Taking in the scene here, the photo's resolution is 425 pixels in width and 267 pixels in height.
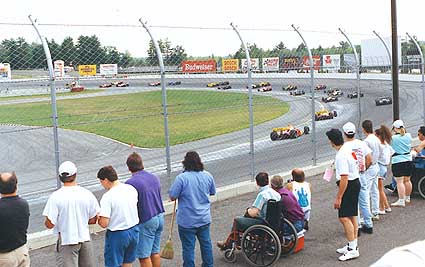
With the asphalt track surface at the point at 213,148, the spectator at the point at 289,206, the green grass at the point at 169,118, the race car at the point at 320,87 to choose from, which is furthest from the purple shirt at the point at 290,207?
the race car at the point at 320,87

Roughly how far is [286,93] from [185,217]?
16697 millimetres

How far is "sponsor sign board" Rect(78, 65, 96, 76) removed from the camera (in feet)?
29.7

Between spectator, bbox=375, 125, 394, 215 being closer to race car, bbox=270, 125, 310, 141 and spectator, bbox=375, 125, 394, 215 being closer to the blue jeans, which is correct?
the blue jeans

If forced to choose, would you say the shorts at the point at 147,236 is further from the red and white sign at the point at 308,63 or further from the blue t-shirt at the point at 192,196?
the red and white sign at the point at 308,63

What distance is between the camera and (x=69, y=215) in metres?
5.54

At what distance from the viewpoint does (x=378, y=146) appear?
869 centimetres

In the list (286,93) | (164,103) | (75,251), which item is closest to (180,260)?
(75,251)

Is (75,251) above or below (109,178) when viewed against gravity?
below

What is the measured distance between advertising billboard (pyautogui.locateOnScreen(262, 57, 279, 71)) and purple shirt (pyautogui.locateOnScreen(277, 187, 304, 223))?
19.1 ft

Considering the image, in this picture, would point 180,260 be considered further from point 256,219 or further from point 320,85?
point 320,85

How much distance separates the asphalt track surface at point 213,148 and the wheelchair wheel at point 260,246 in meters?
4.79

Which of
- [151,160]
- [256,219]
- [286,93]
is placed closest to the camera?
[256,219]

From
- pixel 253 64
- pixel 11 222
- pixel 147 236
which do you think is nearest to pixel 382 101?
pixel 253 64

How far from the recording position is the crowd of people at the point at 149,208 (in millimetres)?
5386
